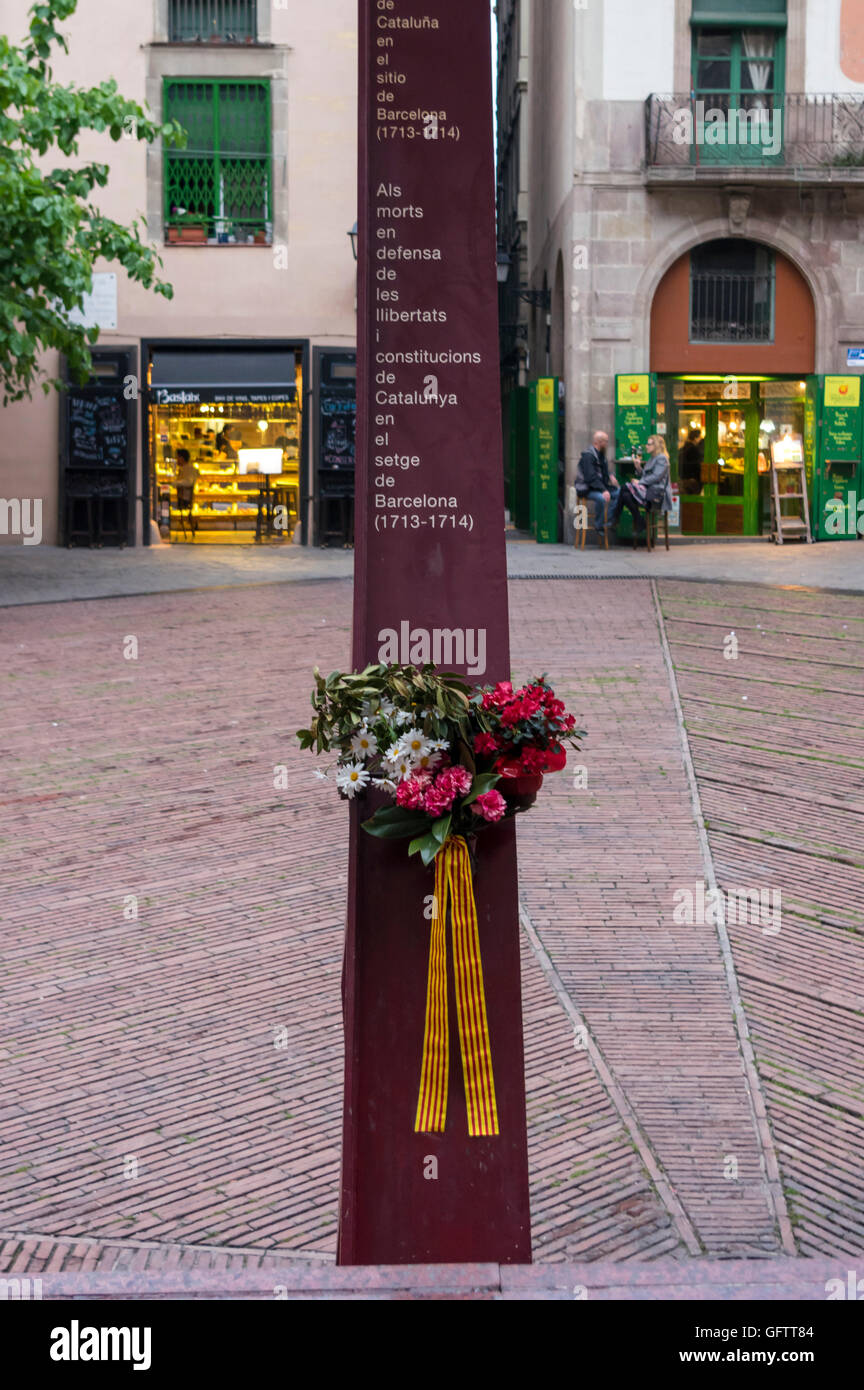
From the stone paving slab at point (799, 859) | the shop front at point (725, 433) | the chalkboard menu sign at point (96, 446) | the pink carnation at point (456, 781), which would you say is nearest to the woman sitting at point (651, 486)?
the shop front at point (725, 433)

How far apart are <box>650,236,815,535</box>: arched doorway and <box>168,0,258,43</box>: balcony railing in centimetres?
774

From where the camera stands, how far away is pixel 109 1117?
4.91 meters

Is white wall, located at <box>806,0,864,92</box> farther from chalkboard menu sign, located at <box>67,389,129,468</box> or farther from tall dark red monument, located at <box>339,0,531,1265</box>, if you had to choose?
tall dark red monument, located at <box>339,0,531,1265</box>

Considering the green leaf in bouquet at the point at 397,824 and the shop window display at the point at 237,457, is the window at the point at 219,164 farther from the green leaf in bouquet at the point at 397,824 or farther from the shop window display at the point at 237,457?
the green leaf in bouquet at the point at 397,824

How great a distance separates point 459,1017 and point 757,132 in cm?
2352

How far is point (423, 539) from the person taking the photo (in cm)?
349

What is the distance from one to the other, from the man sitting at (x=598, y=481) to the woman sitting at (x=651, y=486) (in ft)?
0.91

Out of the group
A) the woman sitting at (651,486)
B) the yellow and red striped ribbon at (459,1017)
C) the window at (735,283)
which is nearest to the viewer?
the yellow and red striped ribbon at (459,1017)

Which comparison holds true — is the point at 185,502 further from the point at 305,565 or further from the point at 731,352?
the point at 731,352

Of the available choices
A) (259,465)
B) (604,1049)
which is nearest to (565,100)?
(259,465)

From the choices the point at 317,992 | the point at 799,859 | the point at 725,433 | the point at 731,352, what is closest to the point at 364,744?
the point at 317,992

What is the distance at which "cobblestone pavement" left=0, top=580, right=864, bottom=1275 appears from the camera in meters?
4.35

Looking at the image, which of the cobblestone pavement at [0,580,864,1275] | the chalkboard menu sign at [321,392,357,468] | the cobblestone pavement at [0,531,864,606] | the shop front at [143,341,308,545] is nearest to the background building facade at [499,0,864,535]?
the cobblestone pavement at [0,531,864,606]

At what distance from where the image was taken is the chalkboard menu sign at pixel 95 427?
25.5 metres
